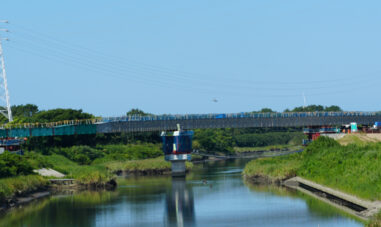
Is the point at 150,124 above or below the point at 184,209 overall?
above

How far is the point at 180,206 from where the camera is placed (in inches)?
3391

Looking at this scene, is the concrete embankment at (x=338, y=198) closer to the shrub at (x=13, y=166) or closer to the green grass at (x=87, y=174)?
the green grass at (x=87, y=174)

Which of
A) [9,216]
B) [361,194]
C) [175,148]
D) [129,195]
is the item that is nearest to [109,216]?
[9,216]

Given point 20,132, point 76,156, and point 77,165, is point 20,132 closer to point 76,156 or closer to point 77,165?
point 76,156

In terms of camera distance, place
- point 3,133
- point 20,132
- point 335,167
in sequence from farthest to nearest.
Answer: point 3,133 < point 20,132 < point 335,167

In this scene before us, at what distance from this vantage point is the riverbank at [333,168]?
72812 mm

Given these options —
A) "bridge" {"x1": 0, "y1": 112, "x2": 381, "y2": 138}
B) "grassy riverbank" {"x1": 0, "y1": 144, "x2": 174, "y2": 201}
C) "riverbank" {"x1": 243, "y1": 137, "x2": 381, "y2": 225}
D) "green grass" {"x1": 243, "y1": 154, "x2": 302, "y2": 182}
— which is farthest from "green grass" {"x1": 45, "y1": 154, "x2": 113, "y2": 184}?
"bridge" {"x1": 0, "y1": 112, "x2": 381, "y2": 138}

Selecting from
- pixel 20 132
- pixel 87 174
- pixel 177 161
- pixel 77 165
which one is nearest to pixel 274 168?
pixel 87 174

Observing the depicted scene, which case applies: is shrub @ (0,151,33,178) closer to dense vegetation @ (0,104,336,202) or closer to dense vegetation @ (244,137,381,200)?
dense vegetation @ (0,104,336,202)

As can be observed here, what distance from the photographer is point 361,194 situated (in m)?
70.7

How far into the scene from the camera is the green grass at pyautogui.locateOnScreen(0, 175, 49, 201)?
8356 cm

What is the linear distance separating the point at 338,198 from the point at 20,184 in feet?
138

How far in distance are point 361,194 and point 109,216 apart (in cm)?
2760

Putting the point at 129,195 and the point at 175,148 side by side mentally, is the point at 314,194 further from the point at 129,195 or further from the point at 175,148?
the point at 175,148
